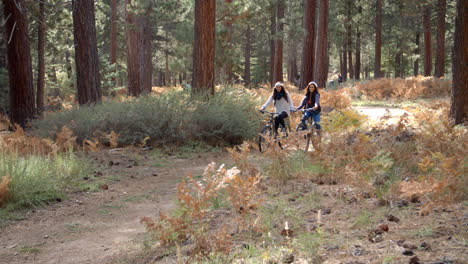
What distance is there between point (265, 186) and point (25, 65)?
11053 millimetres

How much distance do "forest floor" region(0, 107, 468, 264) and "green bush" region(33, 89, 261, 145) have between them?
115 inches

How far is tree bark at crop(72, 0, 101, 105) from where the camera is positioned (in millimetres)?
14102

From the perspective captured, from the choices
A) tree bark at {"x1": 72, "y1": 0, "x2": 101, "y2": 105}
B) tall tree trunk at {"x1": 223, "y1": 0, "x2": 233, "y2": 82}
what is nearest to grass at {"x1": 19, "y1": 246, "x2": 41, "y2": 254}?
tree bark at {"x1": 72, "y1": 0, "x2": 101, "y2": 105}

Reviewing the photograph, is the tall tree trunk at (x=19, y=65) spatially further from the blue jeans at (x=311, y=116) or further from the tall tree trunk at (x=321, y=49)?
the tall tree trunk at (x=321, y=49)

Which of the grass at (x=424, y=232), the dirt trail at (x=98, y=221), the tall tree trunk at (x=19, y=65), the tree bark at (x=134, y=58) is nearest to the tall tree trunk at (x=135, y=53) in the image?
the tree bark at (x=134, y=58)

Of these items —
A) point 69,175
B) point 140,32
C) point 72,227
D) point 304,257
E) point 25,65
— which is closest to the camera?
point 304,257

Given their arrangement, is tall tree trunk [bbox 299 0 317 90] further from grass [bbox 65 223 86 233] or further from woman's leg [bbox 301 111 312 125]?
grass [bbox 65 223 86 233]

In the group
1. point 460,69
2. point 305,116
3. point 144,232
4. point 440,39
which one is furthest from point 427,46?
point 144,232

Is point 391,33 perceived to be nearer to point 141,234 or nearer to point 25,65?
point 25,65

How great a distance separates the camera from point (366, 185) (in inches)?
196

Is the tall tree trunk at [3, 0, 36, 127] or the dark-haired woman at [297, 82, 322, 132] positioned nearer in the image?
the dark-haired woman at [297, 82, 322, 132]

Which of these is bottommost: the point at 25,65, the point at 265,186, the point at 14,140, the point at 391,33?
the point at 265,186

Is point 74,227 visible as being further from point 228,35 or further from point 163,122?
point 228,35

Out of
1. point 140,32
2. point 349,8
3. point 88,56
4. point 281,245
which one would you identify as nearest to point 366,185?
point 281,245
